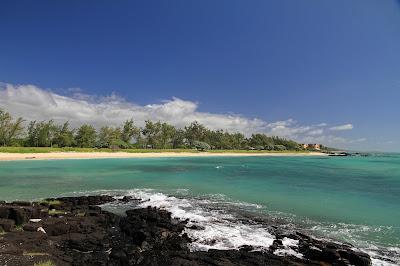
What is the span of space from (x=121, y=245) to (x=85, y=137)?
8802cm

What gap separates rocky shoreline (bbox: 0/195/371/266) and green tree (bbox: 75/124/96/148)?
82344 millimetres

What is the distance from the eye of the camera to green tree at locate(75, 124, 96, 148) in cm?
9440

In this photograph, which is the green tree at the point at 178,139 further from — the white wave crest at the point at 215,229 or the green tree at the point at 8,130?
the white wave crest at the point at 215,229

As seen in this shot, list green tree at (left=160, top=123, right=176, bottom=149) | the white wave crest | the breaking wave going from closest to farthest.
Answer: the breaking wave → the white wave crest → green tree at (left=160, top=123, right=176, bottom=149)

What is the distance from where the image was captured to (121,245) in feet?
40.5

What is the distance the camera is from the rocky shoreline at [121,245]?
A: 10.5 metres

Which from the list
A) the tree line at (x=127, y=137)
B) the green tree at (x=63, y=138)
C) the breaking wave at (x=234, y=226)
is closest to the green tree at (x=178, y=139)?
the tree line at (x=127, y=137)

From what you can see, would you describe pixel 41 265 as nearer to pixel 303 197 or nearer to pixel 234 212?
pixel 234 212

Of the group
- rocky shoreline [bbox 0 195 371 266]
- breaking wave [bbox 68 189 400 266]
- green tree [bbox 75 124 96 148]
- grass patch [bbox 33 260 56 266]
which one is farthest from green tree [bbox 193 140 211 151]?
grass patch [bbox 33 260 56 266]

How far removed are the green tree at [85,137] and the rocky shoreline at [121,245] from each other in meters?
82.3

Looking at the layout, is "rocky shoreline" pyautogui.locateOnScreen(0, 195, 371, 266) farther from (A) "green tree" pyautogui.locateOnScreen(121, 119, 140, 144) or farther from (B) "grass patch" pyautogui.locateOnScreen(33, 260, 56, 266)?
(A) "green tree" pyautogui.locateOnScreen(121, 119, 140, 144)

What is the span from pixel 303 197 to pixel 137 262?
761 inches

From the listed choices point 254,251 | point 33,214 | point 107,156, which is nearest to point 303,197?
point 254,251

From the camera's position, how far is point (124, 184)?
32.1 m
